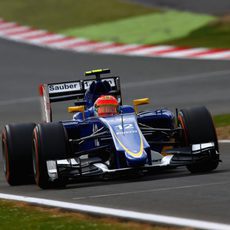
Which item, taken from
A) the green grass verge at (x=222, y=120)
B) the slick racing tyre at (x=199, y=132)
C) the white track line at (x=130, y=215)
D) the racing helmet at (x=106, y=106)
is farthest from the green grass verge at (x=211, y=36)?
the white track line at (x=130, y=215)

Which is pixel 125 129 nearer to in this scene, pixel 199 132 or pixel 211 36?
pixel 199 132

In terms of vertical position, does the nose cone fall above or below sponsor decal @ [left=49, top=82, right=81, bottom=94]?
below

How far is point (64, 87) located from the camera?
14.5 meters

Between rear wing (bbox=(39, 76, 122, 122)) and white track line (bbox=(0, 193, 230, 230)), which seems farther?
rear wing (bbox=(39, 76, 122, 122))

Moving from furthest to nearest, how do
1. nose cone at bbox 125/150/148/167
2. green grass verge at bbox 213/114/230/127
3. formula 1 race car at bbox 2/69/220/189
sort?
green grass verge at bbox 213/114/230/127, formula 1 race car at bbox 2/69/220/189, nose cone at bbox 125/150/148/167

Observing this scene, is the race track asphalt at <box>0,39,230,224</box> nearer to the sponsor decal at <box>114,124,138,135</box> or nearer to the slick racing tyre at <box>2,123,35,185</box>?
the slick racing tyre at <box>2,123,35,185</box>

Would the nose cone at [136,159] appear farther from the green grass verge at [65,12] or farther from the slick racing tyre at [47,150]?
the green grass verge at [65,12]

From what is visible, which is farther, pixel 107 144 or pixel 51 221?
pixel 107 144

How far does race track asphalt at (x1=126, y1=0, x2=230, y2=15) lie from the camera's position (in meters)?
31.8

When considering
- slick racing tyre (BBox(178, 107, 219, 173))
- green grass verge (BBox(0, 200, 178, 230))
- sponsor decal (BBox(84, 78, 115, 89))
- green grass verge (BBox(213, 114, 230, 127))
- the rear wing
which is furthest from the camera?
green grass verge (BBox(213, 114, 230, 127))

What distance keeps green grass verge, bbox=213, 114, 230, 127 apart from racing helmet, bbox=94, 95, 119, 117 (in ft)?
15.4

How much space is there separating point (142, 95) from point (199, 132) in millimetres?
10098

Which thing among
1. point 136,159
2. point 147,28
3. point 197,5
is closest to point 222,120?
point 136,159

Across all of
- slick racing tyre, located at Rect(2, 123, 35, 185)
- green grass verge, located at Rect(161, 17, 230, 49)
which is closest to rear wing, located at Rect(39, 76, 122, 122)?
slick racing tyre, located at Rect(2, 123, 35, 185)
